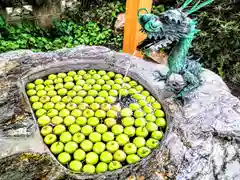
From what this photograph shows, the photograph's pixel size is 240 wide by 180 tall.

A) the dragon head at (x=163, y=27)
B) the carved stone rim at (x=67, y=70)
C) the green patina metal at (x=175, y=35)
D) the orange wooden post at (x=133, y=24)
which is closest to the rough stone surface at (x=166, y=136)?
the carved stone rim at (x=67, y=70)

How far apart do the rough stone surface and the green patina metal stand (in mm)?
229

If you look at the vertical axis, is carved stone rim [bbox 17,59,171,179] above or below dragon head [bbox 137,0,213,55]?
below

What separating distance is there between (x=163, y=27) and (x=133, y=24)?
1892mm

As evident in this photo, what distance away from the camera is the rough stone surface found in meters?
1.58

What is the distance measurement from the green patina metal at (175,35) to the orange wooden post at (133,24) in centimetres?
151

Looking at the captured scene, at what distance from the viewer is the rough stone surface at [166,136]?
5.19 ft

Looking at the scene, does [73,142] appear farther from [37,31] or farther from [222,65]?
[37,31]

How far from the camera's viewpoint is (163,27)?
1.79 metres

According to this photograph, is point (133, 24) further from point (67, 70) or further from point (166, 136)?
point (166, 136)

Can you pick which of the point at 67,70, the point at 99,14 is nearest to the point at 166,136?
the point at 67,70

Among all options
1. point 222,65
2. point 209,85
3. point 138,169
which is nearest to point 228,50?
point 222,65

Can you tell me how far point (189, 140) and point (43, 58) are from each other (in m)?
1.79

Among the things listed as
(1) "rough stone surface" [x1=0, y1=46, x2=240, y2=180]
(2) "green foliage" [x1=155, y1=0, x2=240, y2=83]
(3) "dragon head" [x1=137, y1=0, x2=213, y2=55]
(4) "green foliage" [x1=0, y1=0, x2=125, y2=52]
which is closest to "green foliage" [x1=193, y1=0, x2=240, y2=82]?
(2) "green foliage" [x1=155, y1=0, x2=240, y2=83]

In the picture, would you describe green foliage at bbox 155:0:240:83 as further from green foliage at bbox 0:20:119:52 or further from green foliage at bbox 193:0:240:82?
green foliage at bbox 0:20:119:52
